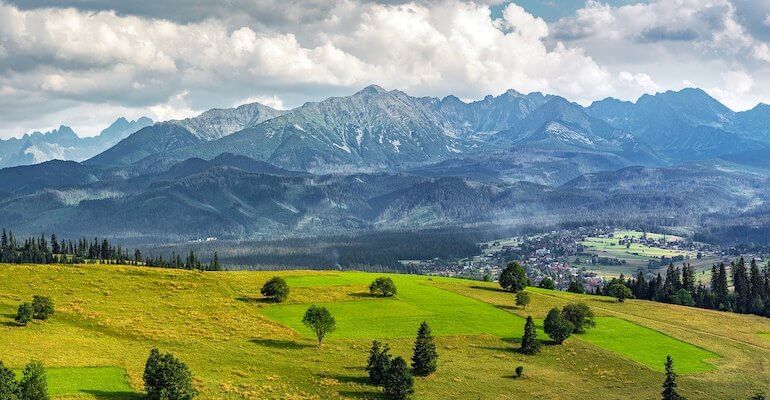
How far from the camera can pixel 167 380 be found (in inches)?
2758

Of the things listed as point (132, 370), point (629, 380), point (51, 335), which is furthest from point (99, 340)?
point (629, 380)

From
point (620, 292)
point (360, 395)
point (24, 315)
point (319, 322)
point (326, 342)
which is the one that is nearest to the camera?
point (360, 395)

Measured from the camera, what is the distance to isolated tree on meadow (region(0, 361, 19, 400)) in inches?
2392

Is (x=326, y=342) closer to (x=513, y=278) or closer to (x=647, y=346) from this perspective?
(x=647, y=346)

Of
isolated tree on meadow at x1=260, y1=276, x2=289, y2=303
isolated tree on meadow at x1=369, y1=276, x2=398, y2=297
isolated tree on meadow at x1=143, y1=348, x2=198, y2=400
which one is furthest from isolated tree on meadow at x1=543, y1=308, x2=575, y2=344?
isolated tree on meadow at x1=143, y1=348, x2=198, y2=400

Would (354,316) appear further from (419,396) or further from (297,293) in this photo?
(419,396)

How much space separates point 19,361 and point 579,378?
259 feet

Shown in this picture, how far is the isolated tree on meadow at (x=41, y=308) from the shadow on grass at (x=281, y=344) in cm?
3209

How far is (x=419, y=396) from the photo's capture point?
273 feet

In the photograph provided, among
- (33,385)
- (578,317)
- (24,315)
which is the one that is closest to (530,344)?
(578,317)

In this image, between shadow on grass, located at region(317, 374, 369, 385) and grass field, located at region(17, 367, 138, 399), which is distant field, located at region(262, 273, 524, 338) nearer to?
shadow on grass, located at region(317, 374, 369, 385)

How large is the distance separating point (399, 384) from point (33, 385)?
42246mm

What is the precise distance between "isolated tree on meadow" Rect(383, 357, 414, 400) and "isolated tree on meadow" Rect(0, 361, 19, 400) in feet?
140

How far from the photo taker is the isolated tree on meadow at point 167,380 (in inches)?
2751
